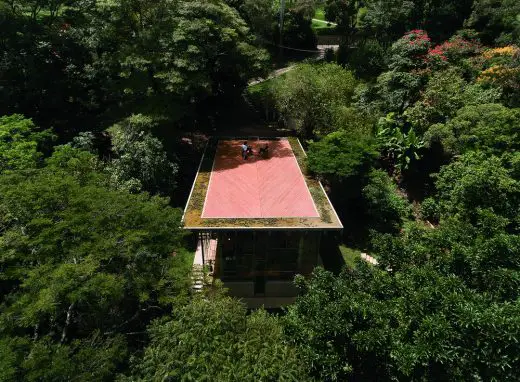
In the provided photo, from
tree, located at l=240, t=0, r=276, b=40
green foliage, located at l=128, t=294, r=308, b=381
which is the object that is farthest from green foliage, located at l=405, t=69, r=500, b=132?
tree, located at l=240, t=0, r=276, b=40

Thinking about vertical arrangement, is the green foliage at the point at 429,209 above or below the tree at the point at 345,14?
below

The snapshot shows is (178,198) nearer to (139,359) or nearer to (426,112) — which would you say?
(139,359)

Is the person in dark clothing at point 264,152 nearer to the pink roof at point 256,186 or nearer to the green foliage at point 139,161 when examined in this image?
the pink roof at point 256,186

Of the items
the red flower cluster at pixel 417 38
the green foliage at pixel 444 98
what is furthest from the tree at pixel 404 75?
the green foliage at pixel 444 98

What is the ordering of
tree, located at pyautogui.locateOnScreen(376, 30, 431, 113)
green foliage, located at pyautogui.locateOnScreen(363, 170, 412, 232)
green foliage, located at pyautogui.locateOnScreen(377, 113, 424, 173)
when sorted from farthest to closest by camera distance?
tree, located at pyautogui.locateOnScreen(376, 30, 431, 113) < green foliage, located at pyautogui.locateOnScreen(377, 113, 424, 173) < green foliage, located at pyautogui.locateOnScreen(363, 170, 412, 232)

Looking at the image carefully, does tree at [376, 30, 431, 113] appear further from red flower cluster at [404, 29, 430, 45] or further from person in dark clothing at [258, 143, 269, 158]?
person in dark clothing at [258, 143, 269, 158]
